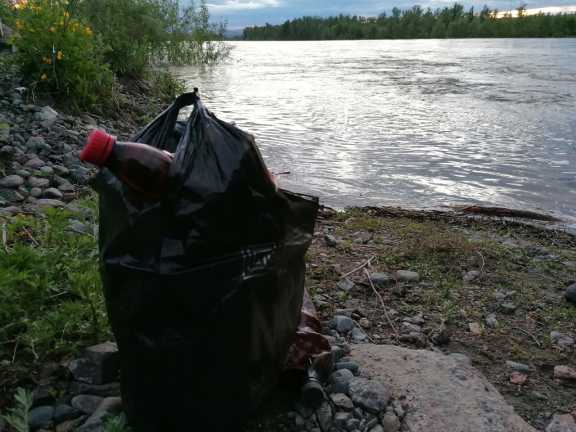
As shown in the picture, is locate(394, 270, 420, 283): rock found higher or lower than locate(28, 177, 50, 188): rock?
lower

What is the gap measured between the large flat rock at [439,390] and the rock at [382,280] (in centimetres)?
89

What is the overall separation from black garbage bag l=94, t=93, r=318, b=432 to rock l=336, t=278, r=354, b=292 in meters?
1.56

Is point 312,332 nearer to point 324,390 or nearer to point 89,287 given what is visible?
point 324,390

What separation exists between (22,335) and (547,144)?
8626mm

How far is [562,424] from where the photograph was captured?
7.48ft

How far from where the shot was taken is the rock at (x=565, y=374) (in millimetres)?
2629

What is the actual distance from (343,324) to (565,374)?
107cm

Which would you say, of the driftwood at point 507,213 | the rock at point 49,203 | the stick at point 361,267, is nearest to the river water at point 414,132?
the driftwood at point 507,213

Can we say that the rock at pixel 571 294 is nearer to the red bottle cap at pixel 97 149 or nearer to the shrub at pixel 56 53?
the red bottle cap at pixel 97 149

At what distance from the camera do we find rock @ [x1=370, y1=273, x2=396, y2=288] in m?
3.52

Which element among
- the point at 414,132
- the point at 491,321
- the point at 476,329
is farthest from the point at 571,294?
the point at 414,132

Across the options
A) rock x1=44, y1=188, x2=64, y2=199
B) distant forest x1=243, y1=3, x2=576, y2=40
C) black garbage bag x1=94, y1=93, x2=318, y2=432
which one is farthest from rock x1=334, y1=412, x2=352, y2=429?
distant forest x1=243, y1=3, x2=576, y2=40

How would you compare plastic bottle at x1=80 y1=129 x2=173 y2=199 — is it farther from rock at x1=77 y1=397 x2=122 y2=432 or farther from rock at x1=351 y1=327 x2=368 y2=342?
rock at x1=351 y1=327 x2=368 y2=342

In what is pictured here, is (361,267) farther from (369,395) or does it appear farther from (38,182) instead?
(38,182)
